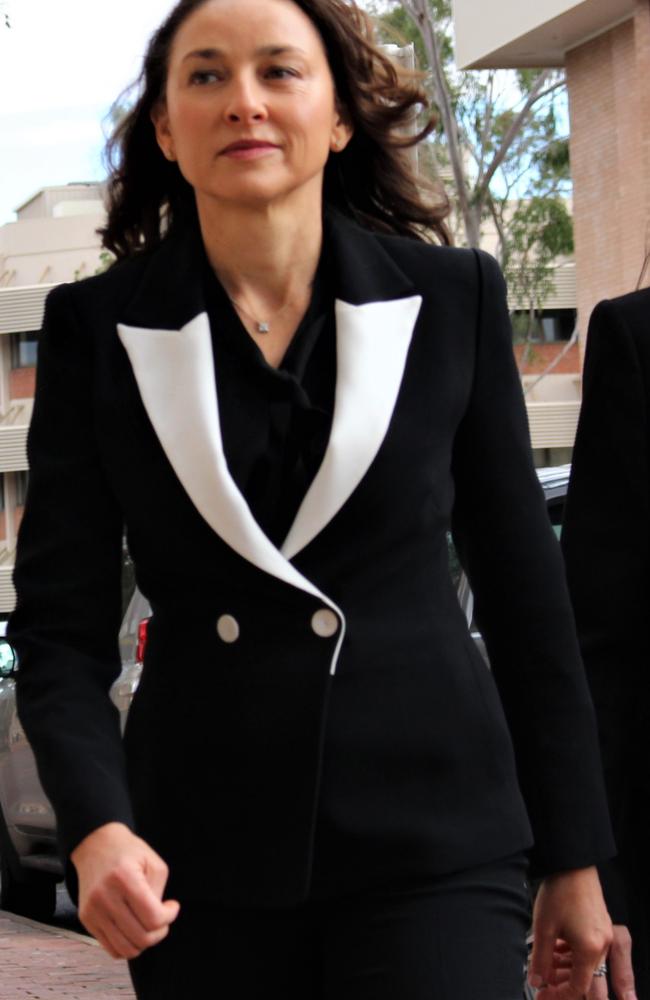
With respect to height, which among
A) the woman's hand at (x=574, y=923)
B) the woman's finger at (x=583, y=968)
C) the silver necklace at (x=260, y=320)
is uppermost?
the silver necklace at (x=260, y=320)

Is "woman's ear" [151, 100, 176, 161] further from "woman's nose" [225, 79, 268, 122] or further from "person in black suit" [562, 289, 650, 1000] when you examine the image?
"person in black suit" [562, 289, 650, 1000]

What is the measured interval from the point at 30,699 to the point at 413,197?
0.91m

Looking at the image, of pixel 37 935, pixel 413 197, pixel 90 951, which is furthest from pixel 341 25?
pixel 37 935

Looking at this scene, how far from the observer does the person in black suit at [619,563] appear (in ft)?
10.6

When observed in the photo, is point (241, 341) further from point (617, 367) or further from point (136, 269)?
point (617, 367)

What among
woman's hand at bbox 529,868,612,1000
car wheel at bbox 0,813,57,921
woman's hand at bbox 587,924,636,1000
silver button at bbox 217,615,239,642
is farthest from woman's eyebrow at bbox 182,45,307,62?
car wheel at bbox 0,813,57,921

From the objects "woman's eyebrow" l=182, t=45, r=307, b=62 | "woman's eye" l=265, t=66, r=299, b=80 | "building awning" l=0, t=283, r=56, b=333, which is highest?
"woman's eyebrow" l=182, t=45, r=307, b=62

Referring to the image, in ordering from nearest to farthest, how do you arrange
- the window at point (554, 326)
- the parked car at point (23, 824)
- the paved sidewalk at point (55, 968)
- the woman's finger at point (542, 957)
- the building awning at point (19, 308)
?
the woman's finger at point (542, 957) → the paved sidewalk at point (55, 968) → the parked car at point (23, 824) → the window at point (554, 326) → the building awning at point (19, 308)

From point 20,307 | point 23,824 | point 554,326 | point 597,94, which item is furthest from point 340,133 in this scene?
point 20,307

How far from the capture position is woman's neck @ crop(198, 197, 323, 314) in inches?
106

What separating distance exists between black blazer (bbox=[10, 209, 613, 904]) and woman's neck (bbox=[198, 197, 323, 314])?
0.05 meters

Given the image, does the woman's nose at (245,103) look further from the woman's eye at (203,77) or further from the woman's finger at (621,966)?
the woman's finger at (621,966)

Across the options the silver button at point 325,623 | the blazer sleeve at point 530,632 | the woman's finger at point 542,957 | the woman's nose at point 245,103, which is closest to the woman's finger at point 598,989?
the woman's finger at point 542,957

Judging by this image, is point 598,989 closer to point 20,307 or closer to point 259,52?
point 259,52
